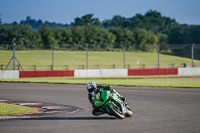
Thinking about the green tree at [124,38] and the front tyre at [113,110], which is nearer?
the front tyre at [113,110]

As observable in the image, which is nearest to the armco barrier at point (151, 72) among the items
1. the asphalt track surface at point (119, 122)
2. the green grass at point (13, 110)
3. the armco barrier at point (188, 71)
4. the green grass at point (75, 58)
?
the armco barrier at point (188, 71)

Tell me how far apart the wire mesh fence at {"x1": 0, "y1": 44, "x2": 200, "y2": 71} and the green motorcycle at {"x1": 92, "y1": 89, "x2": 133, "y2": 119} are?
2325 centimetres

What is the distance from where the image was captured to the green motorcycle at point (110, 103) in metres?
9.75

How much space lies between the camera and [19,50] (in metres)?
36.1

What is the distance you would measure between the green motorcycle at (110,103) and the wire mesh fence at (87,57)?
23.3 m

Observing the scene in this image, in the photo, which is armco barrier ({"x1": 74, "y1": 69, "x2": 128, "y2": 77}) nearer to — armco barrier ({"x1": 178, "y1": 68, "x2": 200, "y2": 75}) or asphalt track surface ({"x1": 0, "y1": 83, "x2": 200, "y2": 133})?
armco barrier ({"x1": 178, "y1": 68, "x2": 200, "y2": 75})

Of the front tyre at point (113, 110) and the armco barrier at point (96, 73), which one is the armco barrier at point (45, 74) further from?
the front tyre at point (113, 110)

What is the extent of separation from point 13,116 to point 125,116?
3.34 m

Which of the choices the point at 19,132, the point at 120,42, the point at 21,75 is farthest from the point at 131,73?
the point at 120,42

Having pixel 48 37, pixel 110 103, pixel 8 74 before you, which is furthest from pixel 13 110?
pixel 48 37

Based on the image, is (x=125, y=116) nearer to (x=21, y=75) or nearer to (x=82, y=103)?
(x=82, y=103)

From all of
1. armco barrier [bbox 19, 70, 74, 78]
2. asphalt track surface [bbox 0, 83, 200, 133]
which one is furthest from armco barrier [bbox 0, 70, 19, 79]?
asphalt track surface [bbox 0, 83, 200, 133]

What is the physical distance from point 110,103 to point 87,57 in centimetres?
2526

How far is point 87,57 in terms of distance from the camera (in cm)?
3494
